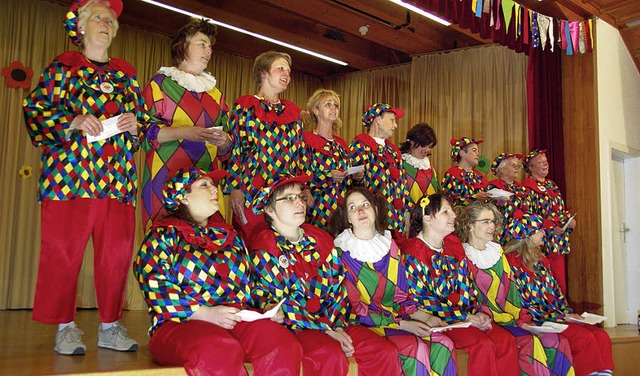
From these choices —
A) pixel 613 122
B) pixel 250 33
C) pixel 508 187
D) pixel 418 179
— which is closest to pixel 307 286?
pixel 418 179

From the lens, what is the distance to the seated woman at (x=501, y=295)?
3.83 meters

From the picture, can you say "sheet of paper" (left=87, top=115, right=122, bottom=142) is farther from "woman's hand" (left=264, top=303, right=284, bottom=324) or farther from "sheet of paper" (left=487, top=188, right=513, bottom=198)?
"sheet of paper" (left=487, top=188, right=513, bottom=198)

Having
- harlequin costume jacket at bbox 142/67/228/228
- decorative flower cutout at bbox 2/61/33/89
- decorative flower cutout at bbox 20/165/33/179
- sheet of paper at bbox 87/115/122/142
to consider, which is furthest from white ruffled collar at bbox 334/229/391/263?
decorative flower cutout at bbox 2/61/33/89

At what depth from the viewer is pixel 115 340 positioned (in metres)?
2.77

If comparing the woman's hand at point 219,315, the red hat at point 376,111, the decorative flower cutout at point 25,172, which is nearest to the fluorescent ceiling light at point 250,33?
the decorative flower cutout at point 25,172

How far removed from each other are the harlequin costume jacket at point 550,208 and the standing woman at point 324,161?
205cm

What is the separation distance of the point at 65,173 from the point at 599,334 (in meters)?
3.64

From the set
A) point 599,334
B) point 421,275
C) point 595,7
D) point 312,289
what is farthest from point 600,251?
point 312,289

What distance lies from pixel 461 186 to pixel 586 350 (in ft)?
5.20

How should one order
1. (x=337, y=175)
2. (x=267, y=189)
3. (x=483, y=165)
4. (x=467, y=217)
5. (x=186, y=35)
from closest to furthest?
(x=267, y=189) → (x=186, y=35) → (x=337, y=175) → (x=467, y=217) → (x=483, y=165)

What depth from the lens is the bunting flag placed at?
561 centimetres

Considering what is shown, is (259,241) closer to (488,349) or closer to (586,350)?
(488,349)

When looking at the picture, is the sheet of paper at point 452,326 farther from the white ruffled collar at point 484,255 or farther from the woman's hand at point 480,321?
the white ruffled collar at point 484,255

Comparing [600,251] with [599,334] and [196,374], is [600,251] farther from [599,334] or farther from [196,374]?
[196,374]
